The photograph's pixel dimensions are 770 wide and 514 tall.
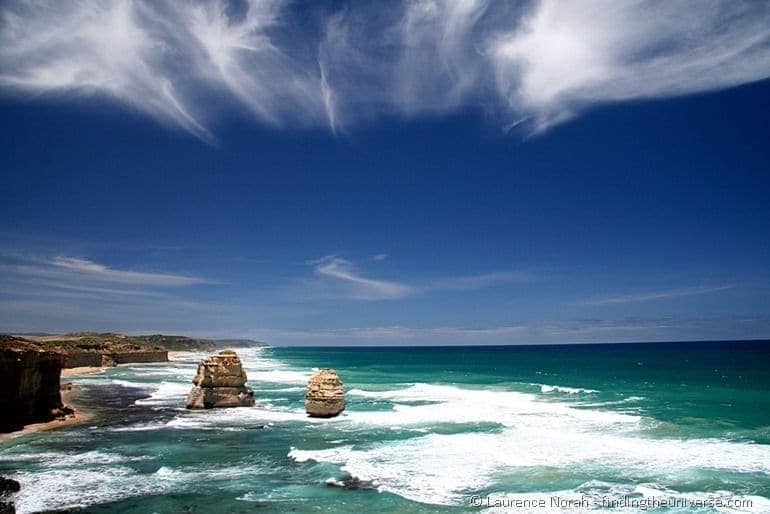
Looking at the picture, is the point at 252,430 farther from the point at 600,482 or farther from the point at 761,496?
the point at 761,496

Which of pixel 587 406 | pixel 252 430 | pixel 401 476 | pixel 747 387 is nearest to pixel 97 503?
pixel 401 476

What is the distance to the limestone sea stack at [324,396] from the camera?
2777cm

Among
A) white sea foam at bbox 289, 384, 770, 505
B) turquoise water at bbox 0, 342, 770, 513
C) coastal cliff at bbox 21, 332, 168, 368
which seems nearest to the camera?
turquoise water at bbox 0, 342, 770, 513

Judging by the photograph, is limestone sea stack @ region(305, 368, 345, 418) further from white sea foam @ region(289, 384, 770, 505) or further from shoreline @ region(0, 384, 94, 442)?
shoreline @ region(0, 384, 94, 442)

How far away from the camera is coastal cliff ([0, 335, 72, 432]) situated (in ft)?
77.3

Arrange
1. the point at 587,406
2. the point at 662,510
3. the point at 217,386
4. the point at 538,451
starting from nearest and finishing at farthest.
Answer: the point at 662,510 < the point at 538,451 < the point at 217,386 < the point at 587,406

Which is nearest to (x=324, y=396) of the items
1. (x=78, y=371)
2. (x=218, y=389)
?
(x=218, y=389)

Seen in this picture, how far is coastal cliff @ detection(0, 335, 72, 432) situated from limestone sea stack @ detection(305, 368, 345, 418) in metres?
12.7

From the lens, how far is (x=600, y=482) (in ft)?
52.7

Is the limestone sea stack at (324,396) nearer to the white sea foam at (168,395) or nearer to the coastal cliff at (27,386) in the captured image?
the white sea foam at (168,395)

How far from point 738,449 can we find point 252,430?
20462 millimetres

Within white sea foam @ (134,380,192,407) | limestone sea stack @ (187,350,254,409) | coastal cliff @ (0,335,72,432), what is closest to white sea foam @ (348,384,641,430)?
limestone sea stack @ (187,350,254,409)

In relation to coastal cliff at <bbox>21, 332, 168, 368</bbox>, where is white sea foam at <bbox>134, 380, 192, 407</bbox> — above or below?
below

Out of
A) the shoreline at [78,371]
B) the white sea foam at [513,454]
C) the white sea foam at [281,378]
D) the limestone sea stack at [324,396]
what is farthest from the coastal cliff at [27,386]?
the shoreline at [78,371]
